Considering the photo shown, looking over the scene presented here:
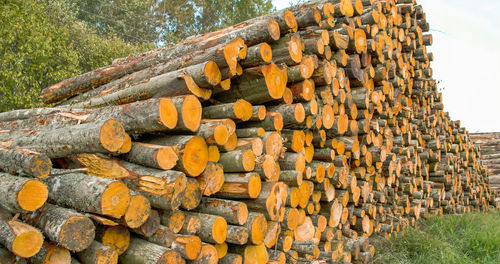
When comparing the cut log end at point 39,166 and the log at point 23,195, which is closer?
the log at point 23,195

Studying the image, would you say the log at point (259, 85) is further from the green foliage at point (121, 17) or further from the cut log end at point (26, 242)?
the green foliage at point (121, 17)

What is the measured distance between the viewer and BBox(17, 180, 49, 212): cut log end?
2.04m

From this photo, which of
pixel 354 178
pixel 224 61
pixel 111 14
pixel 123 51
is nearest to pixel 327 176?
pixel 354 178

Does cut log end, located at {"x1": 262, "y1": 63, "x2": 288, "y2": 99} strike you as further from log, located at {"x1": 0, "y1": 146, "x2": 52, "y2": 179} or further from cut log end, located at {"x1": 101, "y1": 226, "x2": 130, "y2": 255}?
log, located at {"x1": 0, "y1": 146, "x2": 52, "y2": 179}

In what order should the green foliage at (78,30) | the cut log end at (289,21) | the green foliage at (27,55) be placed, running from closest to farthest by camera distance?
the cut log end at (289,21)
the green foliage at (27,55)
the green foliage at (78,30)

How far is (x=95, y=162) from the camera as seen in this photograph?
259 cm

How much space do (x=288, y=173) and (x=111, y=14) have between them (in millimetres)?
20345

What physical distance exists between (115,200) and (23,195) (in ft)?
1.55

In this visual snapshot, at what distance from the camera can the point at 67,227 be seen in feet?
6.77

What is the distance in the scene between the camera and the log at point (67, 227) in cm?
205

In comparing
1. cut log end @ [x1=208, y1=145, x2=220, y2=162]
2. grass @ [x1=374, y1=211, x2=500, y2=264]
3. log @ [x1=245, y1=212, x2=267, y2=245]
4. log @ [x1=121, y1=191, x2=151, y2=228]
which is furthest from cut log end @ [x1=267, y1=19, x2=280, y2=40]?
grass @ [x1=374, y1=211, x2=500, y2=264]

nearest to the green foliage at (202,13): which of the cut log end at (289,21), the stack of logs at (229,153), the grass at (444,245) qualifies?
the stack of logs at (229,153)

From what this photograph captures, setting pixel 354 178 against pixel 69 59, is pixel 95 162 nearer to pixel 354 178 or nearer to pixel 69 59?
pixel 354 178

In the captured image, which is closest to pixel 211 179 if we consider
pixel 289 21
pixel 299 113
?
pixel 299 113
